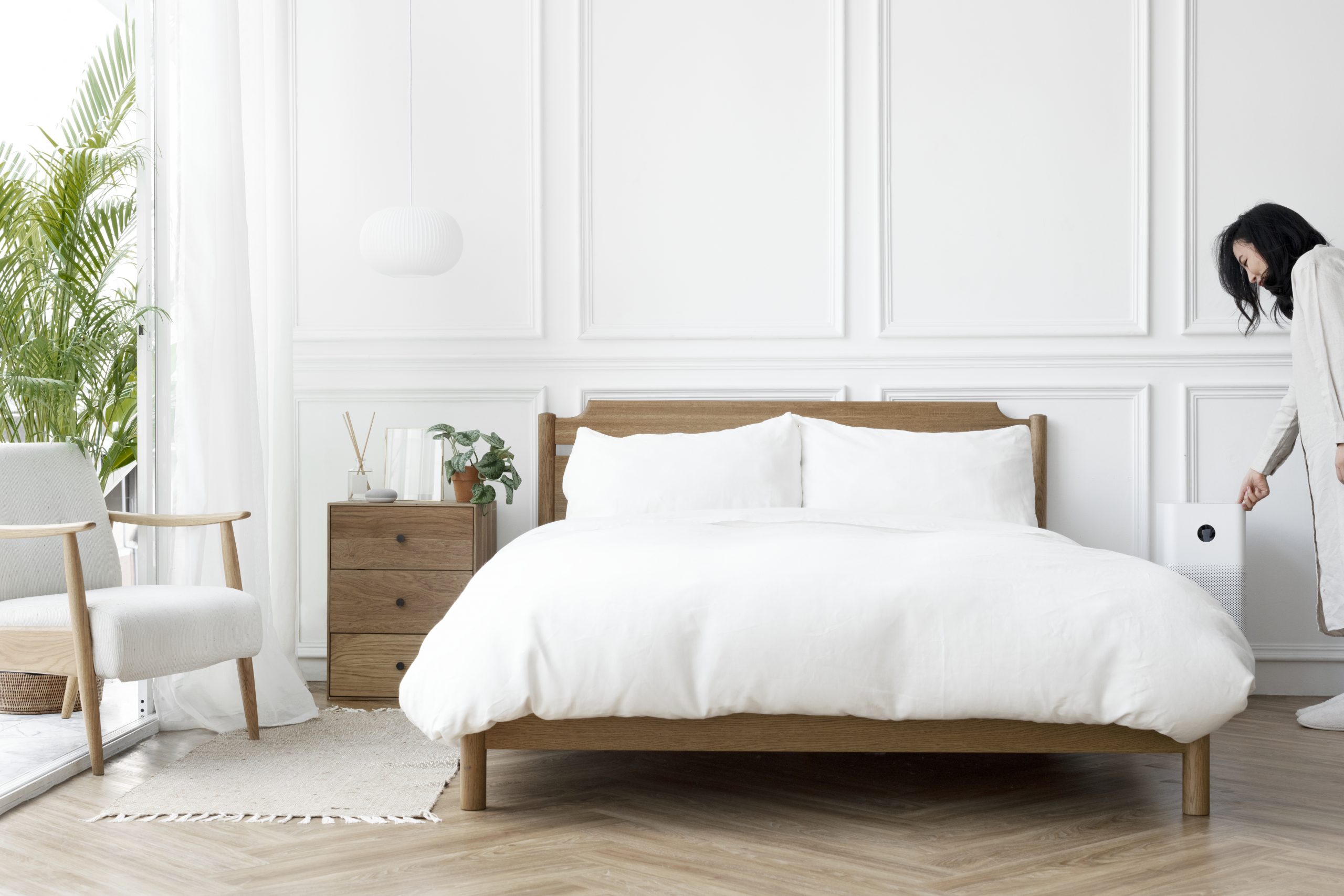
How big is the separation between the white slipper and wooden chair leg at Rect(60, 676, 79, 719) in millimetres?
3688

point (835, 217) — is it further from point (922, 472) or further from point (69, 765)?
point (69, 765)

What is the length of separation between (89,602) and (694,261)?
2355 mm

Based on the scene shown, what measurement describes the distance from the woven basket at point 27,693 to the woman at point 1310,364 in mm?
3783

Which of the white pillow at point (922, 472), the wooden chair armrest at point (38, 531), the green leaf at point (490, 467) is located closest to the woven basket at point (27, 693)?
the wooden chair armrest at point (38, 531)

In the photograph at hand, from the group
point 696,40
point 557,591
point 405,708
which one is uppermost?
point 696,40

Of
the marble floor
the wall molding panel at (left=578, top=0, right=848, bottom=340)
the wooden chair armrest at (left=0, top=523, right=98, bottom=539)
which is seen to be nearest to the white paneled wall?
the wall molding panel at (left=578, top=0, right=848, bottom=340)

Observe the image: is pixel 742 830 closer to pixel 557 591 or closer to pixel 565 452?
pixel 557 591

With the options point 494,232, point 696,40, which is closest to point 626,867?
point 494,232

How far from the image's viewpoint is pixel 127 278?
3.22 metres

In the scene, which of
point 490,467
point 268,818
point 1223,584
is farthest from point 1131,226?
point 268,818

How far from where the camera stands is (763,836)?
2.22m

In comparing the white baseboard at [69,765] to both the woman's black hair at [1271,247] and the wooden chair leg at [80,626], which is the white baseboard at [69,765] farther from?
the woman's black hair at [1271,247]

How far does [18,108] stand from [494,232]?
5.59ft

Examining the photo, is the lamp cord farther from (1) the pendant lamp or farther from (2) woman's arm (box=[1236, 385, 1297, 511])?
(2) woman's arm (box=[1236, 385, 1297, 511])
